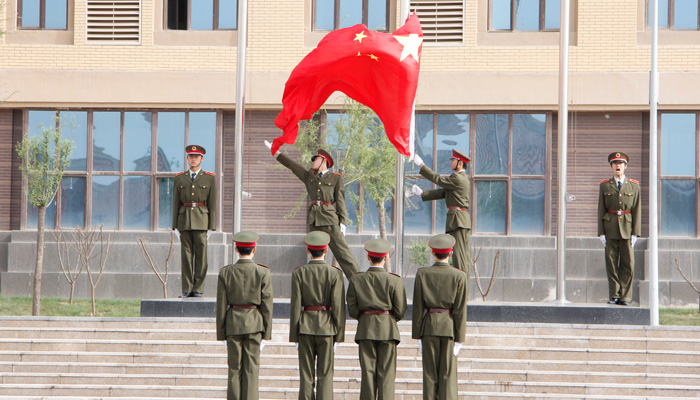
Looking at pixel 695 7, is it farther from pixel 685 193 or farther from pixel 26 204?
pixel 26 204

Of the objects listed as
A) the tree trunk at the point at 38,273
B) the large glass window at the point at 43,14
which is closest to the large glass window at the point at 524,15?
the large glass window at the point at 43,14

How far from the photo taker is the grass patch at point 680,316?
51.9 ft

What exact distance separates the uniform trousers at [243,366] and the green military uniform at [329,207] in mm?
3066

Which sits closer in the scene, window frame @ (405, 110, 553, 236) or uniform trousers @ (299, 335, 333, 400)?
uniform trousers @ (299, 335, 333, 400)

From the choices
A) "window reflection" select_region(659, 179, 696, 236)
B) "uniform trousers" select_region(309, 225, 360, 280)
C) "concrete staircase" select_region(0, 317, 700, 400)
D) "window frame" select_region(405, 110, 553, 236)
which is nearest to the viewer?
"concrete staircase" select_region(0, 317, 700, 400)

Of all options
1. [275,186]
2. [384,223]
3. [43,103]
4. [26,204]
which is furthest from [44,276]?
[384,223]

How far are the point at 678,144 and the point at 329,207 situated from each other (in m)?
9.46

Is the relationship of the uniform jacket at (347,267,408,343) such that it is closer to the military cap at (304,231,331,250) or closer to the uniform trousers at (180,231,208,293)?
the military cap at (304,231,331,250)

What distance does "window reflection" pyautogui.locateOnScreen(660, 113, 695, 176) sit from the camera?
18.8 m

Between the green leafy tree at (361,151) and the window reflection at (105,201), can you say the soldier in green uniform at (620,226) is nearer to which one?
the green leafy tree at (361,151)

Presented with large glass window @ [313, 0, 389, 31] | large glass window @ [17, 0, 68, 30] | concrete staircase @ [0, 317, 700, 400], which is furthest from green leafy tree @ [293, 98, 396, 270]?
large glass window @ [17, 0, 68, 30]

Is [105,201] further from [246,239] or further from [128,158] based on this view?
[246,239]

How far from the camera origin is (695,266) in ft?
59.5

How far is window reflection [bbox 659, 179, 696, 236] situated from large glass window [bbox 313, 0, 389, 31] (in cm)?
667
